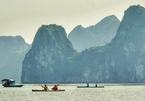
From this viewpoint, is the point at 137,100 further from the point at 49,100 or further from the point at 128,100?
the point at 49,100

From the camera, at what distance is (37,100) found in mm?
135125

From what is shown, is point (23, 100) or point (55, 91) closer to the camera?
point (23, 100)

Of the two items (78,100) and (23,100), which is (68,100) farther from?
(23,100)

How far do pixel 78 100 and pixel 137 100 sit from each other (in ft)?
53.2

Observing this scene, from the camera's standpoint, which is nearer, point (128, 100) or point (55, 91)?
point (128, 100)

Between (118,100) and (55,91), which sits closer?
(118,100)

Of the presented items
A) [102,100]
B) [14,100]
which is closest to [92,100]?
[102,100]

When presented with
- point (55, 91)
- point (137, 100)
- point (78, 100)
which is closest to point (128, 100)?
point (137, 100)

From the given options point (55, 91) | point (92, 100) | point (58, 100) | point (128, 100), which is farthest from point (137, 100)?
point (55, 91)

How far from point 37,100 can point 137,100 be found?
89.0ft

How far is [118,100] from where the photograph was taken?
451ft

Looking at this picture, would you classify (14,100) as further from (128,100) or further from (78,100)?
(128,100)

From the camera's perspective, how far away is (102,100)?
137125mm

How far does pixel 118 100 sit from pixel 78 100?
11.0 metres
